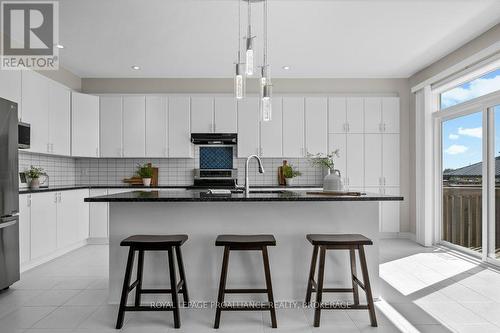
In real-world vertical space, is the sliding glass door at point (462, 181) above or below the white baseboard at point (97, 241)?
above

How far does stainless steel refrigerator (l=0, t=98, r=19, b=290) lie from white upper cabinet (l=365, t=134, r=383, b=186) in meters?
4.90

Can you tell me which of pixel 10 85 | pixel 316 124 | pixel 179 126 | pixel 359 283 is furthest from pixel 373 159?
pixel 10 85

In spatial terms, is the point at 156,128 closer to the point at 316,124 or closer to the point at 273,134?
the point at 273,134

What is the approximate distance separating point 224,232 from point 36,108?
3.14 m

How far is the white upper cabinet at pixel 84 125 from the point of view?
5.31 meters

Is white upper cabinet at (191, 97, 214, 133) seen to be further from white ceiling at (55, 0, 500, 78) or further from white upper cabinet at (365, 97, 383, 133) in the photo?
white upper cabinet at (365, 97, 383, 133)

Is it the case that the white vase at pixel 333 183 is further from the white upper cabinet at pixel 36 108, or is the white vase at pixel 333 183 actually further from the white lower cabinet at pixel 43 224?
the white upper cabinet at pixel 36 108

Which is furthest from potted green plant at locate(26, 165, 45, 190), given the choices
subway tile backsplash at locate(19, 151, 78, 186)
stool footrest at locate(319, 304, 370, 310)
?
stool footrest at locate(319, 304, 370, 310)

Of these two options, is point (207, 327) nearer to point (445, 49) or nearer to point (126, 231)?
point (126, 231)

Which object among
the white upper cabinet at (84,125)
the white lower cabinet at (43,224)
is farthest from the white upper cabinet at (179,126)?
the white lower cabinet at (43,224)

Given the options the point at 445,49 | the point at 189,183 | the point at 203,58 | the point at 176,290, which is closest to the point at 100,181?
the point at 189,183

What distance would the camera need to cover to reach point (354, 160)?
578 cm

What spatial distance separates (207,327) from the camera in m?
2.59

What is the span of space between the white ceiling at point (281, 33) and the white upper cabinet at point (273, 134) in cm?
67
